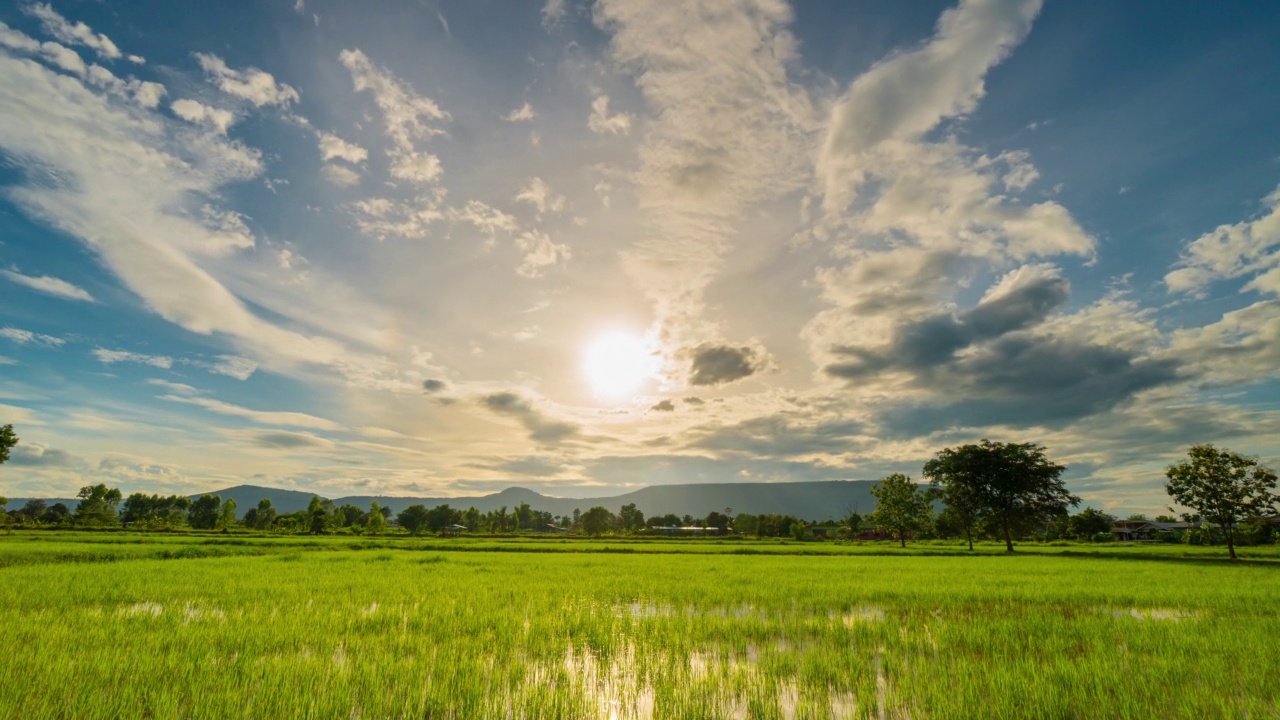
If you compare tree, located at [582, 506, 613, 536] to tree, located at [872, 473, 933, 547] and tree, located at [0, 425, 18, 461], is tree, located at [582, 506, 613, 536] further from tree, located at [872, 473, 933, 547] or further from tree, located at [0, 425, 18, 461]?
tree, located at [0, 425, 18, 461]

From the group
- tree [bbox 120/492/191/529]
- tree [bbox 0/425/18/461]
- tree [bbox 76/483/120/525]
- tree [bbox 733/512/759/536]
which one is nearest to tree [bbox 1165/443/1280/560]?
tree [bbox 0/425/18/461]

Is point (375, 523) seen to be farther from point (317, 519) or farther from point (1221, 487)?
point (1221, 487)

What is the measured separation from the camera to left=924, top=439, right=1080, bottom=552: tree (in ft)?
150

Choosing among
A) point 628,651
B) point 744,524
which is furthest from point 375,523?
point 744,524

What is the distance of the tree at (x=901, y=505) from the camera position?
52.8 metres

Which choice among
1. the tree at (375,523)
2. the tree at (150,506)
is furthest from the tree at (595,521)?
the tree at (150,506)

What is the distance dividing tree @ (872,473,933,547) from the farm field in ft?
130

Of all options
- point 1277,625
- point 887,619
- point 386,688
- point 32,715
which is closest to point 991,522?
point 1277,625

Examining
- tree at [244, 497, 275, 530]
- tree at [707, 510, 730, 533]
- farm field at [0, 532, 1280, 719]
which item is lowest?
tree at [707, 510, 730, 533]

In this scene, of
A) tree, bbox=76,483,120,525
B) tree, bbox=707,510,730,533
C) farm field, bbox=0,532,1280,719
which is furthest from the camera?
tree, bbox=707,510,730,533

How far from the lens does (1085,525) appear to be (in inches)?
3351

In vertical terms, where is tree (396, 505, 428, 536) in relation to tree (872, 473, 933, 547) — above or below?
below

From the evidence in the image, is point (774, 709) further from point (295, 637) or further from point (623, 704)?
point (295, 637)

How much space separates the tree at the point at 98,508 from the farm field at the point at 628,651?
97.3m
